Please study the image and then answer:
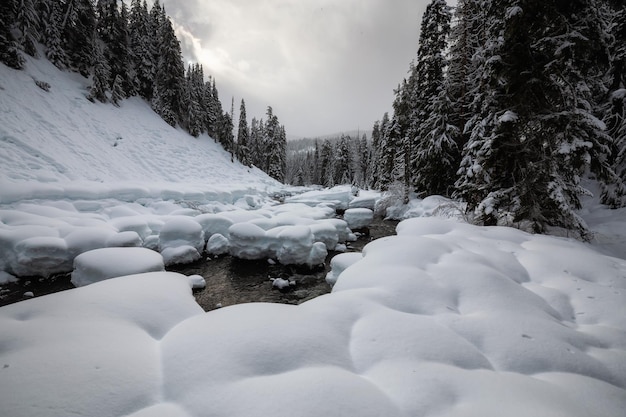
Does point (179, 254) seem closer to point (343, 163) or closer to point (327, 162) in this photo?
point (343, 163)

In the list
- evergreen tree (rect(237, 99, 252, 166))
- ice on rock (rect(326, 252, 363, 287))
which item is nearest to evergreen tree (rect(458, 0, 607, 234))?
ice on rock (rect(326, 252, 363, 287))

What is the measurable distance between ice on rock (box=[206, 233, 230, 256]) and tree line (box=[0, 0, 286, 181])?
20.0 meters

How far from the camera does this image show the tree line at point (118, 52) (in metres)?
18.5

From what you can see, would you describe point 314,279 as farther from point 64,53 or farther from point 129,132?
point 64,53

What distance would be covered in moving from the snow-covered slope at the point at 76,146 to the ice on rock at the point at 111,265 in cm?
586

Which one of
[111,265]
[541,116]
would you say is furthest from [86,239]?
[541,116]

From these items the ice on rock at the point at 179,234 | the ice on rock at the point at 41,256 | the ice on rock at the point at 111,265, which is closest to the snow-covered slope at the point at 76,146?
the ice on rock at the point at 41,256

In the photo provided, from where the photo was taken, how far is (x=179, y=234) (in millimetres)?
9117

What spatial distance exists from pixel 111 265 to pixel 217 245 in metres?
4.38

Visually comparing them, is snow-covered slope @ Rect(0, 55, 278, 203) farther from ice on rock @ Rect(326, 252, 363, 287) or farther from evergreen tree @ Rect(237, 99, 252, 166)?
evergreen tree @ Rect(237, 99, 252, 166)

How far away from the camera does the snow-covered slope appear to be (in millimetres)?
10953

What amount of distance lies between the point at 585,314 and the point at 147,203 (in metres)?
15.4

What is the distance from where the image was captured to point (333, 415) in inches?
57.8

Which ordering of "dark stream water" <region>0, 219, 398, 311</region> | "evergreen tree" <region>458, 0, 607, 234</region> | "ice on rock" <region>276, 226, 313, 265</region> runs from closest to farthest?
"evergreen tree" <region>458, 0, 607, 234</region>, "dark stream water" <region>0, 219, 398, 311</region>, "ice on rock" <region>276, 226, 313, 265</region>
